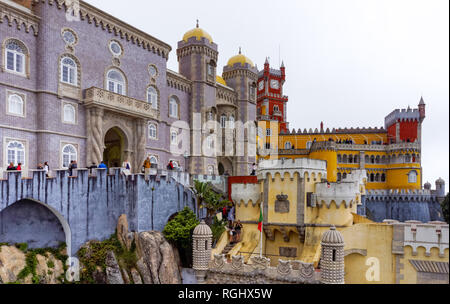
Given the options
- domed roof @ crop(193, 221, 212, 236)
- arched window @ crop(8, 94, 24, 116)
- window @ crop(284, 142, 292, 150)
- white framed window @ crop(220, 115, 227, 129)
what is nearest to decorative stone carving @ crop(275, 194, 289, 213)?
domed roof @ crop(193, 221, 212, 236)

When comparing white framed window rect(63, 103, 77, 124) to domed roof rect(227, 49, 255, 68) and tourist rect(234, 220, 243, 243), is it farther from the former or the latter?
domed roof rect(227, 49, 255, 68)

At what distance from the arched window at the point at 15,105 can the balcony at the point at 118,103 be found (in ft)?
15.0

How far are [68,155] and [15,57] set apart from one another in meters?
7.81

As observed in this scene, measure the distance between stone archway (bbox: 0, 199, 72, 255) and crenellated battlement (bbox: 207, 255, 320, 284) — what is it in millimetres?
9768

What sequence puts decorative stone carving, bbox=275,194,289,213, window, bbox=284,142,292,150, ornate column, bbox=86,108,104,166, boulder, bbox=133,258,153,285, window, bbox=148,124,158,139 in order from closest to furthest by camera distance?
boulder, bbox=133,258,153,285 < decorative stone carving, bbox=275,194,289,213 < ornate column, bbox=86,108,104,166 < window, bbox=148,124,158,139 < window, bbox=284,142,292,150

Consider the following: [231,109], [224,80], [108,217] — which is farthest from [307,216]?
[224,80]

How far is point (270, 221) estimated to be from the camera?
24984 millimetres

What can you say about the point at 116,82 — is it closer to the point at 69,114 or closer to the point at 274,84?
the point at 69,114

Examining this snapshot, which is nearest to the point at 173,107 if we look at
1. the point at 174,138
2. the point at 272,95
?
the point at 174,138

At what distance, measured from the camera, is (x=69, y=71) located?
26094 mm

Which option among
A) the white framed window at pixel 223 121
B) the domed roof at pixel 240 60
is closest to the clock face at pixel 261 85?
the domed roof at pixel 240 60

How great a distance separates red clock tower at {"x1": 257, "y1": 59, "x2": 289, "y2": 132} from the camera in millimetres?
65356

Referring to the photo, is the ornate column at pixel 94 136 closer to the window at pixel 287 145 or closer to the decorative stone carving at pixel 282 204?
the decorative stone carving at pixel 282 204

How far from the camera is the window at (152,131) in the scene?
3250 cm
